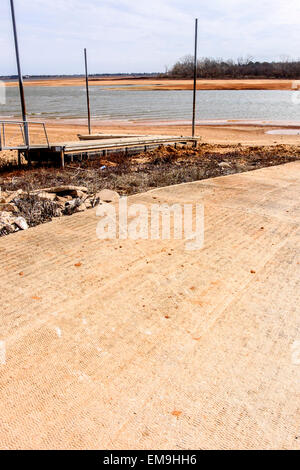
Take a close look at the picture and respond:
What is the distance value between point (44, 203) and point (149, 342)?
422cm

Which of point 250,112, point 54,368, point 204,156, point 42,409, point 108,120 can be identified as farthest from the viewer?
point 250,112

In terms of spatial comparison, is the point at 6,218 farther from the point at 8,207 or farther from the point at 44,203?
the point at 44,203

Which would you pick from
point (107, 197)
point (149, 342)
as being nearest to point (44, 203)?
point (107, 197)

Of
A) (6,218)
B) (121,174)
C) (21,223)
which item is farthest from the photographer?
(121,174)

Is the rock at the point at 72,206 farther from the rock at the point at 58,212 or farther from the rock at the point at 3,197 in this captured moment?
the rock at the point at 3,197

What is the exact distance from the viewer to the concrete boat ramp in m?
2.64

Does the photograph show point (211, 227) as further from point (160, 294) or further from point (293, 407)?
point (293, 407)

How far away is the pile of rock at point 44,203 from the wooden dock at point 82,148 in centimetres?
508

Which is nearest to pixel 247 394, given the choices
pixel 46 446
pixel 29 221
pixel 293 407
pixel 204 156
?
pixel 293 407

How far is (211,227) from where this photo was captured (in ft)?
20.1

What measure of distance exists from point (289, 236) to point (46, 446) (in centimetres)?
435

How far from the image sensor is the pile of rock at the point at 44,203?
6.19 meters

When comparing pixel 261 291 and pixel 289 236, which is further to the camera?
pixel 289 236

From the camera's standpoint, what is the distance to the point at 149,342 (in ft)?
11.3
